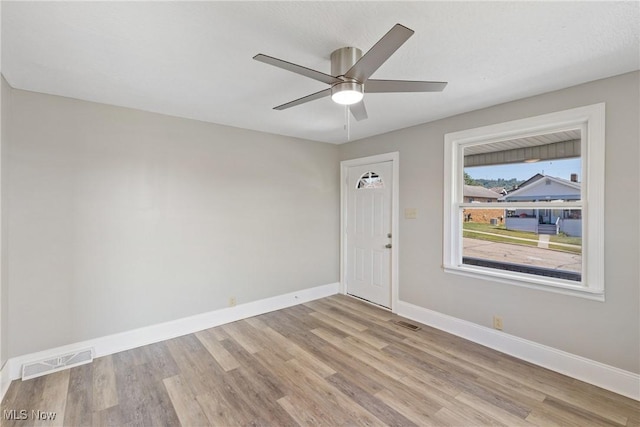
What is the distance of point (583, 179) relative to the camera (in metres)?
2.40

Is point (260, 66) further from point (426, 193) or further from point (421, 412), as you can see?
point (421, 412)

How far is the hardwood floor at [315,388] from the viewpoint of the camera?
1.95 m

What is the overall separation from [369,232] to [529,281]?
2.04 metres

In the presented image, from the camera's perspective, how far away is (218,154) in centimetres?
347

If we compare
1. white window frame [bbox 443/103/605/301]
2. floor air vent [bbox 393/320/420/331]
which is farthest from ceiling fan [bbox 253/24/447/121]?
floor air vent [bbox 393/320/420/331]

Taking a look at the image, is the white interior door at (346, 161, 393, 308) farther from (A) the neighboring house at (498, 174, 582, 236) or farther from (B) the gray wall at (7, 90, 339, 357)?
(A) the neighboring house at (498, 174, 582, 236)

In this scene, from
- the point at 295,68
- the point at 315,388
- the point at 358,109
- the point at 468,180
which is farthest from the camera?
the point at 468,180

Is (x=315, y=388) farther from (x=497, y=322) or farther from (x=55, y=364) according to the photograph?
(x=55, y=364)

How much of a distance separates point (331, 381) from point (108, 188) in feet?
9.02

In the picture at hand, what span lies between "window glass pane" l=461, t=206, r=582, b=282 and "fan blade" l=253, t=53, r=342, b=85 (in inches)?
90.8

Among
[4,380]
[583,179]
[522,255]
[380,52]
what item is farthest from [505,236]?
[4,380]

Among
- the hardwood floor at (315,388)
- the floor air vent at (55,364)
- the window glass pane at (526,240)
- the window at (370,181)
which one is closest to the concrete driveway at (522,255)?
the window glass pane at (526,240)

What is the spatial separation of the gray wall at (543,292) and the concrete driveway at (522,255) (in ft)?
0.85

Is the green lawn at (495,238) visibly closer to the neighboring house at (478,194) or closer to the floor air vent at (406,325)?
the neighboring house at (478,194)
